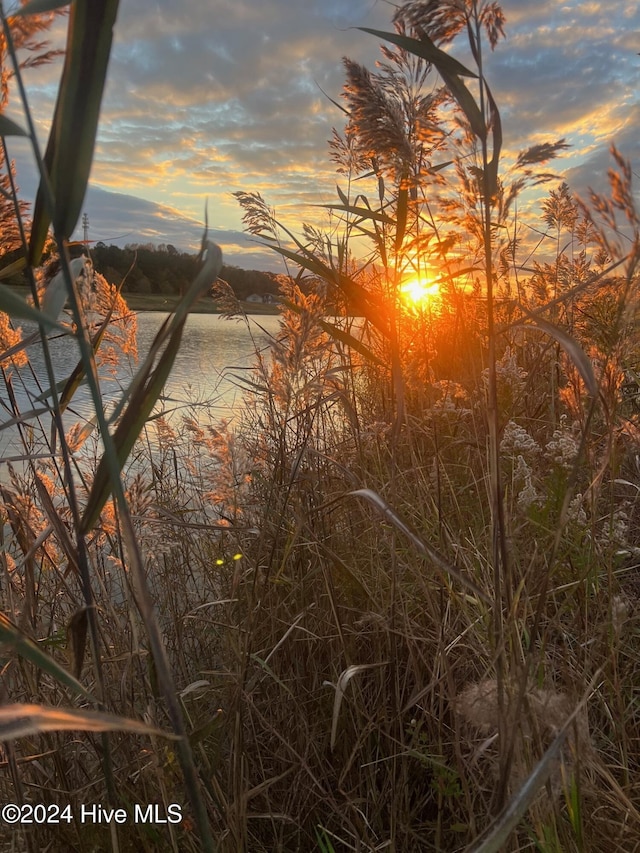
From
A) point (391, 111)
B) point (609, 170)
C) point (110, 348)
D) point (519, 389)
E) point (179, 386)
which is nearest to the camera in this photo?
point (609, 170)

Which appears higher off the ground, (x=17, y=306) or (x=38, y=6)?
(x=38, y=6)

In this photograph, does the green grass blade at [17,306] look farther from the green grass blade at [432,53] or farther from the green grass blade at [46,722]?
the green grass blade at [432,53]

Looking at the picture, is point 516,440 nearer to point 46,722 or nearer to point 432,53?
point 432,53

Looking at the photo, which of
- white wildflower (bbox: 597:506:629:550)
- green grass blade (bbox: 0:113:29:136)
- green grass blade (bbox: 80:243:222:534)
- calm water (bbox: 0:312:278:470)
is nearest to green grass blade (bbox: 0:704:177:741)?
green grass blade (bbox: 80:243:222:534)

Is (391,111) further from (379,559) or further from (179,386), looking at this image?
(179,386)

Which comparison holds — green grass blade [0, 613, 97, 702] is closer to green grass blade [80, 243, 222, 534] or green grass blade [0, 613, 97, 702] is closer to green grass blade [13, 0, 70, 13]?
green grass blade [80, 243, 222, 534]

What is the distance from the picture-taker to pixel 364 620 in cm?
140

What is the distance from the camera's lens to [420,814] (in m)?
1.33

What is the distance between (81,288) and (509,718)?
135 cm

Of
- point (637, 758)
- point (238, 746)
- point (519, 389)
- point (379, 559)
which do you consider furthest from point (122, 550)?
point (519, 389)

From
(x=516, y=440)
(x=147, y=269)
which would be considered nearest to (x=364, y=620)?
(x=516, y=440)

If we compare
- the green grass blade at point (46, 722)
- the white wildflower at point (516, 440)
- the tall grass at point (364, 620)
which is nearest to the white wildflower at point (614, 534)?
the tall grass at point (364, 620)

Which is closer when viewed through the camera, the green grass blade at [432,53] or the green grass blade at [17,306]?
the green grass blade at [17,306]

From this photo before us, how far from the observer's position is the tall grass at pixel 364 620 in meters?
0.83
